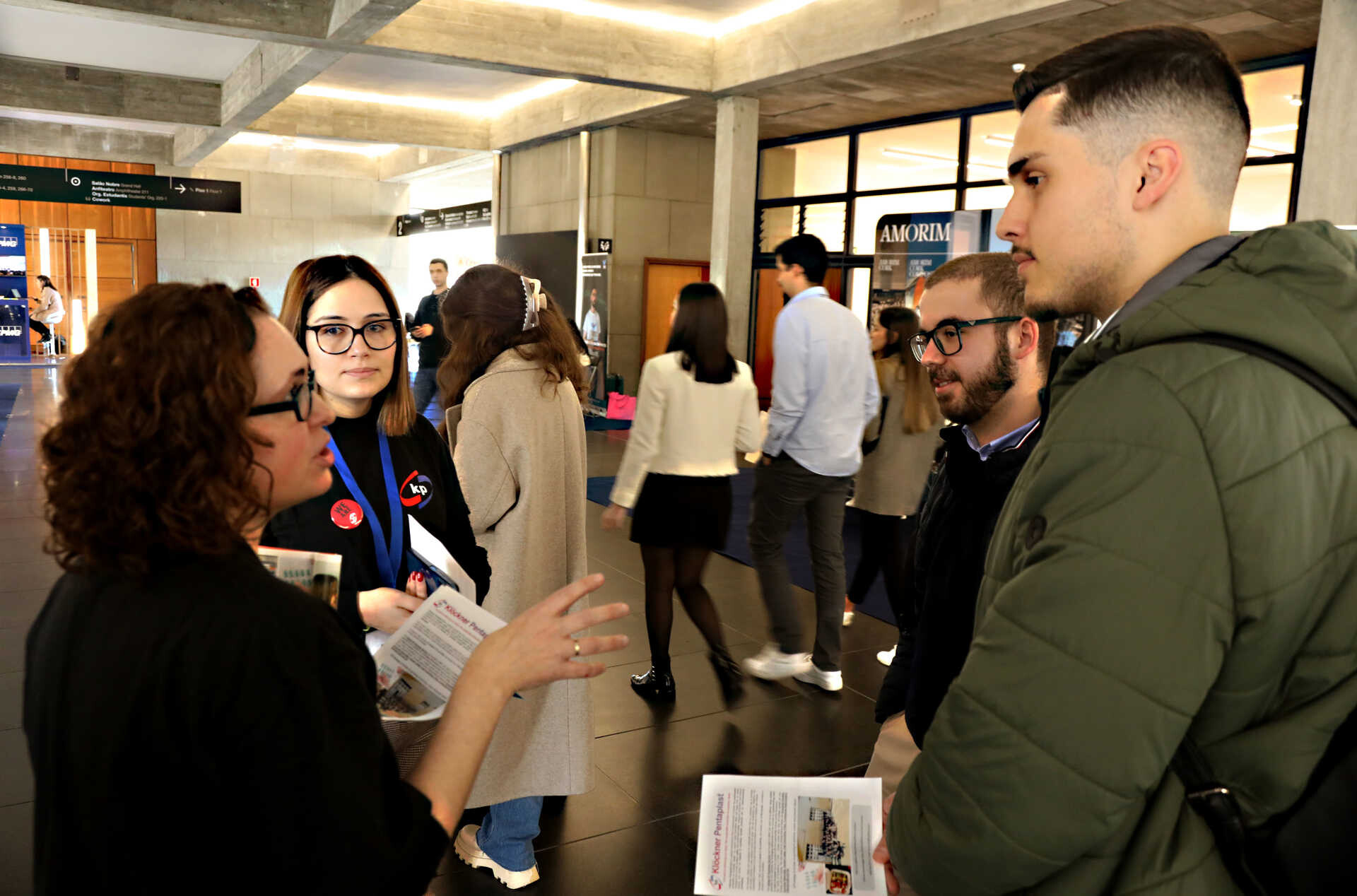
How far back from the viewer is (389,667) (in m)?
1.50

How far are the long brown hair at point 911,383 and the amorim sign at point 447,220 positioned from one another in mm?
13296

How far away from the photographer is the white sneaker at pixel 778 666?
430 centimetres

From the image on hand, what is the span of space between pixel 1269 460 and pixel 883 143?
1196 cm

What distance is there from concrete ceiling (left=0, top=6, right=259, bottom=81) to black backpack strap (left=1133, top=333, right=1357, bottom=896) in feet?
40.1

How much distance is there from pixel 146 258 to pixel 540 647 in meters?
23.2

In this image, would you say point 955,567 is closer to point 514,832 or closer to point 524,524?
point 524,524

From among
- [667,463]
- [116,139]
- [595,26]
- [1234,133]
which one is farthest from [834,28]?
[116,139]

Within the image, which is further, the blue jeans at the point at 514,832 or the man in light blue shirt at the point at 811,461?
the man in light blue shirt at the point at 811,461

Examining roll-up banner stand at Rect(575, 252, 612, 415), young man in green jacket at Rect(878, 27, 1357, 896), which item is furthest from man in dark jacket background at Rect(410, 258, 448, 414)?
young man in green jacket at Rect(878, 27, 1357, 896)

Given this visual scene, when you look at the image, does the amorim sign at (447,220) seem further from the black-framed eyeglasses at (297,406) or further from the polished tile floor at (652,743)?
the black-framed eyeglasses at (297,406)

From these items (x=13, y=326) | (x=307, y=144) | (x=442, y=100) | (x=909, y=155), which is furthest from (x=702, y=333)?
(x=13, y=326)

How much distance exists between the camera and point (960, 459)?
1709mm

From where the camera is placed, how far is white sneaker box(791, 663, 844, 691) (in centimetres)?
418

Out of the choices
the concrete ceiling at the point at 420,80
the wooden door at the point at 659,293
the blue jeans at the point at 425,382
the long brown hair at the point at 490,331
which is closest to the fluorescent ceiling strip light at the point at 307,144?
the concrete ceiling at the point at 420,80
